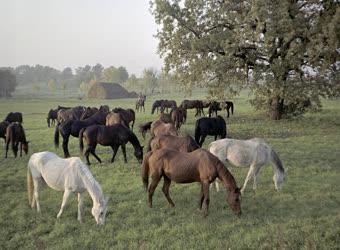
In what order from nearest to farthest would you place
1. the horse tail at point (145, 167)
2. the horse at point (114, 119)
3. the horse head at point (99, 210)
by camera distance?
1. the horse head at point (99, 210)
2. the horse tail at point (145, 167)
3. the horse at point (114, 119)

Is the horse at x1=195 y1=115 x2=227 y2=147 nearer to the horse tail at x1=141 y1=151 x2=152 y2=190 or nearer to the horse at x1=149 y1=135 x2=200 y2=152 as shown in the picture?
the horse at x1=149 y1=135 x2=200 y2=152

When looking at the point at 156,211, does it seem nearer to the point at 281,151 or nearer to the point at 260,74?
the point at 281,151

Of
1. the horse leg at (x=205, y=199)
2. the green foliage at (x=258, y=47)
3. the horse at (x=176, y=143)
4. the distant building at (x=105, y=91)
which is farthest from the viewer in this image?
the distant building at (x=105, y=91)

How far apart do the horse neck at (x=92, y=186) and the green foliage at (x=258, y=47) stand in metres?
15.6

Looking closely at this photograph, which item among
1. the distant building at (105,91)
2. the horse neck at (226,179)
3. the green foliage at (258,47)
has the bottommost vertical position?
the distant building at (105,91)

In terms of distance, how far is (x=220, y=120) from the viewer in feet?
53.1

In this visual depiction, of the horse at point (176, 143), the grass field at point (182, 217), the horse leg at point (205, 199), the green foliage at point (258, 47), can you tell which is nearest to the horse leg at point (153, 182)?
the grass field at point (182, 217)

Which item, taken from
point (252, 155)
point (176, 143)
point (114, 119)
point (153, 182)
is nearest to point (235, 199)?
point (153, 182)

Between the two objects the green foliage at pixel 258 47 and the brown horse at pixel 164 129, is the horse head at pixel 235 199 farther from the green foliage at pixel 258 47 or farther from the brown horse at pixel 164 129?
the green foliage at pixel 258 47

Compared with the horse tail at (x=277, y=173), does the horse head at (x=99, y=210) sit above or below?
below

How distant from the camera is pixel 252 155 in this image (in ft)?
32.8

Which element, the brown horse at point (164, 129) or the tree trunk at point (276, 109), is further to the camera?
the tree trunk at point (276, 109)

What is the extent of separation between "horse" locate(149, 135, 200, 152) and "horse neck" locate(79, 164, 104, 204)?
11.6 ft

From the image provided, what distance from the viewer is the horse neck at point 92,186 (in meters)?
7.41
